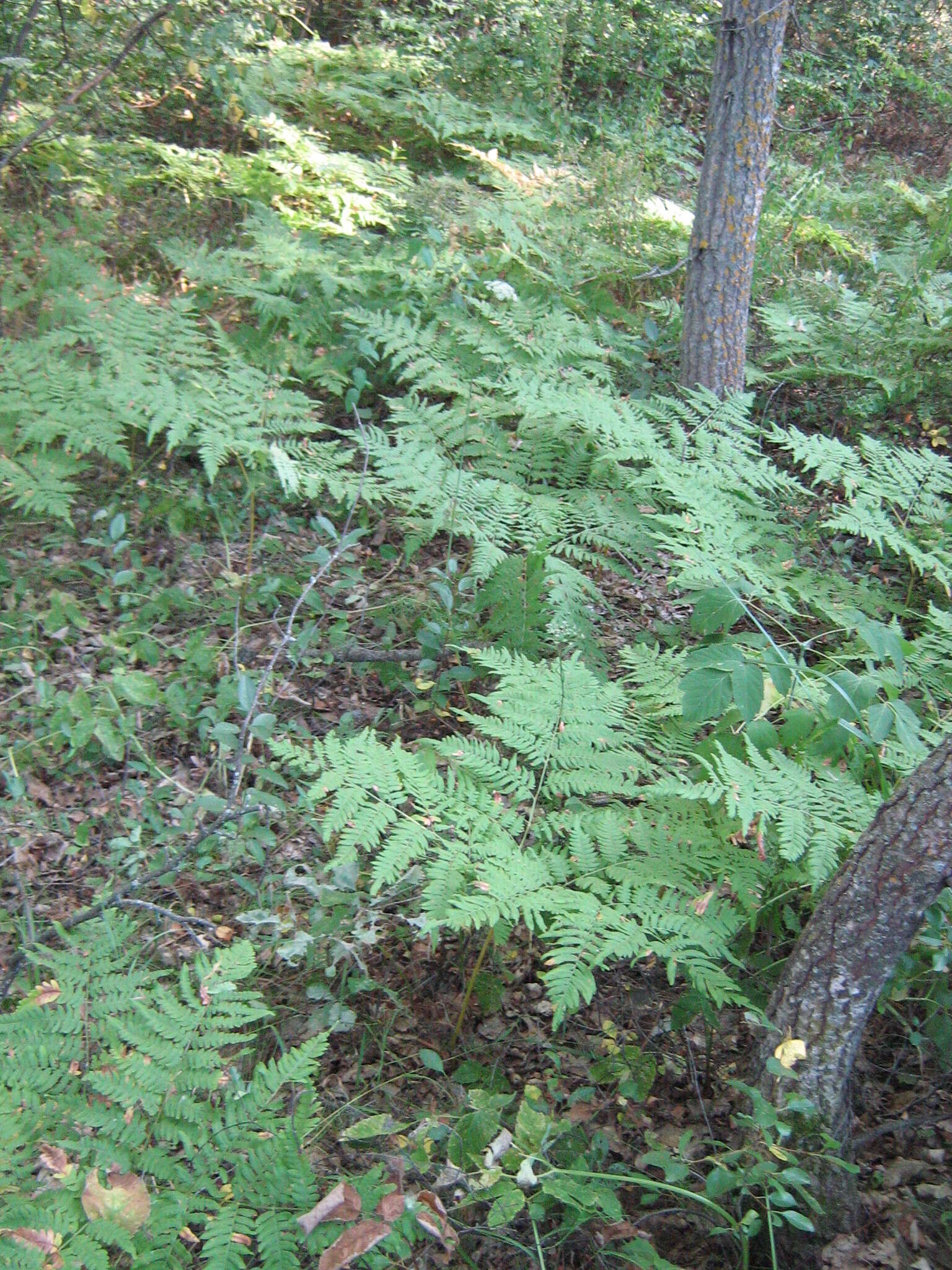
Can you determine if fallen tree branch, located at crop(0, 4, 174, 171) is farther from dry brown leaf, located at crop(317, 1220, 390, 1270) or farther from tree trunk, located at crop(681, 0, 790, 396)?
dry brown leaf, located at crop(317, 1220, 390, 1270)

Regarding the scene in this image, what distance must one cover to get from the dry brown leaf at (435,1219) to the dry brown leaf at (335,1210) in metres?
0.13

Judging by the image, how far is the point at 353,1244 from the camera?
1688 mm

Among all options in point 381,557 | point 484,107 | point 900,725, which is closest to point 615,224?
point 484,107

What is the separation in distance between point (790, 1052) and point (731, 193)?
388 centimetres

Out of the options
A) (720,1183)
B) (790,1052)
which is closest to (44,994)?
(720,1183)

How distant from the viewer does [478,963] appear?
8.09 feet

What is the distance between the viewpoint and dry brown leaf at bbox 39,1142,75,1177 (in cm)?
177

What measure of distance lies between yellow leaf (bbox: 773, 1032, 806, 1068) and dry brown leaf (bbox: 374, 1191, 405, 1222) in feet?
2.82

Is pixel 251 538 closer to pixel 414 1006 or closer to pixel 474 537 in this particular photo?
pixel 474 537

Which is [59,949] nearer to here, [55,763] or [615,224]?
[55,763]

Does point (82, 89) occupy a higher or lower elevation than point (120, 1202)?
higher

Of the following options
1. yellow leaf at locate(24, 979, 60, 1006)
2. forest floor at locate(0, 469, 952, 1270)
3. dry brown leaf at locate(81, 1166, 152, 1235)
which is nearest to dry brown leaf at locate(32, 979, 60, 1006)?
yellow leaf at locate(24, 979, 60, 1006)

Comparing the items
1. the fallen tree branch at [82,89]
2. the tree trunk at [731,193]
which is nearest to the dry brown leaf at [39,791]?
the fallen tree branch at [82,89]

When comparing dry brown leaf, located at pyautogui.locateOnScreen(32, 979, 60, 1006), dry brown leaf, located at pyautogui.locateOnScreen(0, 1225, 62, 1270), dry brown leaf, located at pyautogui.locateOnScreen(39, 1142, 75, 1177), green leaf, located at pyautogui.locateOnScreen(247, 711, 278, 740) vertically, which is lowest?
dry brown leaf, located at pyautogui.locateOnScreen(32, 979, 60, 1006)
